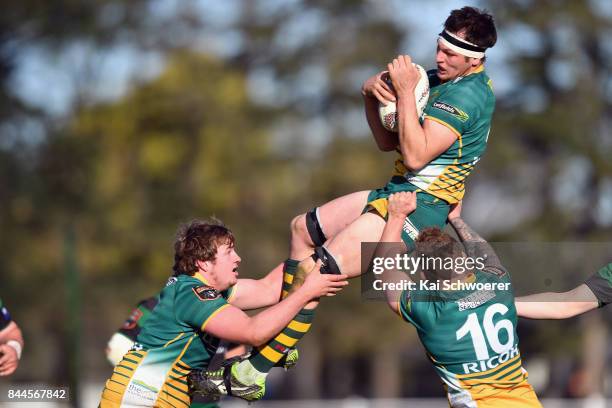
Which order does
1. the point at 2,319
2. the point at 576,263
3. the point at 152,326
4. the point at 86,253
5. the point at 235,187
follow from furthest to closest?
1. the point at 235,187
2. the point at 86,253
3. the point at 576,263
4. the point at 2,319
5. the point at 152,326

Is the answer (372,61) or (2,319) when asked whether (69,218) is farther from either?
(2,319)

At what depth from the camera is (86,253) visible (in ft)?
74.4

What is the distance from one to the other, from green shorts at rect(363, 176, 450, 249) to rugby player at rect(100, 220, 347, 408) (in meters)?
0.49

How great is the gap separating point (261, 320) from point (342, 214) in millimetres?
994

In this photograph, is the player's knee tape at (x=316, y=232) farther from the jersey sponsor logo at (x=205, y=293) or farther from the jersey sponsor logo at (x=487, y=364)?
the jersey sponsor logo at (x=487, y=364)

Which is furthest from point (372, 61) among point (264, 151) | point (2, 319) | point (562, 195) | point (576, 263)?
point (2, 319)

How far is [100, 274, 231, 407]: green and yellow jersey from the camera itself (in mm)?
5211

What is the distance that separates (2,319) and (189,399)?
1.52 metres

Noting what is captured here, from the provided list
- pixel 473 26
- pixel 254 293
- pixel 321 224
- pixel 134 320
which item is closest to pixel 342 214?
pixel 321 224

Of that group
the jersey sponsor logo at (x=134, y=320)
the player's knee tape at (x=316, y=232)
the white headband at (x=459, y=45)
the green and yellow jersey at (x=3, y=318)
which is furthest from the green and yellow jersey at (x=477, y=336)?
the green and yellow jersey at (x=3, y=318)

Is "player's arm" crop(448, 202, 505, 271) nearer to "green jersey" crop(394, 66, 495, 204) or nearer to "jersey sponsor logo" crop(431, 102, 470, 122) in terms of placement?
"green jersey" crop(394, 66, 495, 204)

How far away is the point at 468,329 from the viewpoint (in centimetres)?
537

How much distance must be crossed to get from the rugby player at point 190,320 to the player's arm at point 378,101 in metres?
0.96

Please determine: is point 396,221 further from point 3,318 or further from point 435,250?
point 3,318
